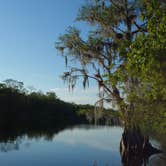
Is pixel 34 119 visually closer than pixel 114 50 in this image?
No

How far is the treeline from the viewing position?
5735 centimetres

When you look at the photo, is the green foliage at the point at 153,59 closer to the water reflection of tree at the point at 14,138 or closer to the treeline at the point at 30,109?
the water reflection of tree at the point at 14,138

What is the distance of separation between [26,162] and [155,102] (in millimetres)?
10576

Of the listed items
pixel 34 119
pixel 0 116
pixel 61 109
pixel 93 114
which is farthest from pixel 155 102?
pixel 61 109

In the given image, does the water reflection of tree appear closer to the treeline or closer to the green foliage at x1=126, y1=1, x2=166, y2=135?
the treeline

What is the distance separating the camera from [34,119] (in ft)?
221

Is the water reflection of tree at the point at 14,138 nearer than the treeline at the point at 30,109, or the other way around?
the water reflection of tree at the point at 14,138

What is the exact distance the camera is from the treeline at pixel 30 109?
57.3 m

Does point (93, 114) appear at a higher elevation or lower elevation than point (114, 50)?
lower

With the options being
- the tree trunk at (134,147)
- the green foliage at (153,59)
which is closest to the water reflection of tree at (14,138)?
the tree trunk at (134,147)

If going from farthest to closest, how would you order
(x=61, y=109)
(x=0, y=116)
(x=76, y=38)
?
(x=61, y=109)
(x=0, y=116)
(x=76, y=38)

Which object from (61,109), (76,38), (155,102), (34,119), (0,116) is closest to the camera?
(155,102)

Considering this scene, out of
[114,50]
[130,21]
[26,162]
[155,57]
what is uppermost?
[130,21]

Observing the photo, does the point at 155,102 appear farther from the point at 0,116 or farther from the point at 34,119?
the point at 34,119
